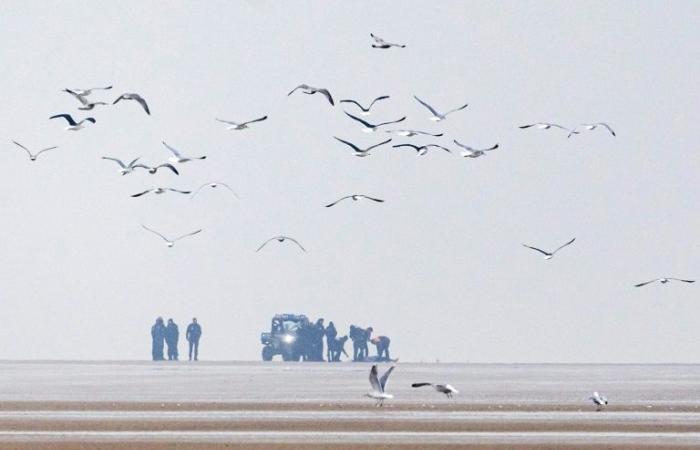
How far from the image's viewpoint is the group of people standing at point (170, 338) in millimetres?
161250

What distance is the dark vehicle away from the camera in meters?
166

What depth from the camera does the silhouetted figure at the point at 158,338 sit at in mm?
164988

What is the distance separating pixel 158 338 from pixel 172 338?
1.87 meters

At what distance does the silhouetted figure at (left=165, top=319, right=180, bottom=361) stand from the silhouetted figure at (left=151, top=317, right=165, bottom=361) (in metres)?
0.61

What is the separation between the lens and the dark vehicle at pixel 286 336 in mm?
166125

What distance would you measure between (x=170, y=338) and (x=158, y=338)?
1981 millimetres

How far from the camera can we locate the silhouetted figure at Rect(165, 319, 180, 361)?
164m

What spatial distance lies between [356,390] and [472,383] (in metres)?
12.4

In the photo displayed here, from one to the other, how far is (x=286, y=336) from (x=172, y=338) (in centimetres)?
948

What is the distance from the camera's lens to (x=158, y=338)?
16600cm

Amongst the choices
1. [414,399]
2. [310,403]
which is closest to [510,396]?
[414,399]

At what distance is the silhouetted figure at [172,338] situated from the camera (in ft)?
537

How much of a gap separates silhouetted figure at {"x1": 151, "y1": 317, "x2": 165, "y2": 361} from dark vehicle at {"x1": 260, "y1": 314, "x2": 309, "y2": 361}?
29.9ft

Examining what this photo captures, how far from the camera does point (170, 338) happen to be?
164375 mm
